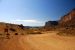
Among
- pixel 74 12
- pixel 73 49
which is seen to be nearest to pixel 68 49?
pixel 73 49

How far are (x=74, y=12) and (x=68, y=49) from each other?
15470cm

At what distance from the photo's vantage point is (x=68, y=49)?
18.1 metres

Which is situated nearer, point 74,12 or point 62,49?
point 62,49

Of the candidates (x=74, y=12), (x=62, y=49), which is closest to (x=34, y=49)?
(x=62, y=49)

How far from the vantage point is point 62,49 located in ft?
59.9

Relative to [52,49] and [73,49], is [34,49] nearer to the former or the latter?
[52,49]

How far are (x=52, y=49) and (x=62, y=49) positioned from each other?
119 cm

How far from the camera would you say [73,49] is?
59.2ft

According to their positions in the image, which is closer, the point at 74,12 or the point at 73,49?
the point at 73,49

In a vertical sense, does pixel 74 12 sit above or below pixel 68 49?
above

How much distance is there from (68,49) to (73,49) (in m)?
0.58

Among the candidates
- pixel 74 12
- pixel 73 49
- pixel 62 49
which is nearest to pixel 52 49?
pixel 62 49

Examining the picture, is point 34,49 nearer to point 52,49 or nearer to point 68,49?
point 52,49

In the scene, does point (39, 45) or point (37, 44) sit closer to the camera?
point (39, 45)
